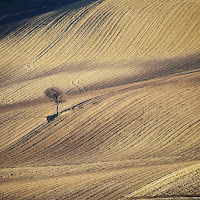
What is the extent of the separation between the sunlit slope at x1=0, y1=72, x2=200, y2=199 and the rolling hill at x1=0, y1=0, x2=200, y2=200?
3.5 inches

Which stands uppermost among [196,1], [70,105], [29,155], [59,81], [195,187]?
[196,1]

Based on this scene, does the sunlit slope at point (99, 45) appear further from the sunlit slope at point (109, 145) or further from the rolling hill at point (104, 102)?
the sunlit slope at point (109, 145)

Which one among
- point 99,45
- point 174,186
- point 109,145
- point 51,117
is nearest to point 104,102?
point 51,117

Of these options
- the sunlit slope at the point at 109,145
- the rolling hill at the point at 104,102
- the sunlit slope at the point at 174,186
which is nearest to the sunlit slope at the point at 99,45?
the rolling hill at the point at 104,102

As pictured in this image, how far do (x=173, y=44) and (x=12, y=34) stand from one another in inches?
1105

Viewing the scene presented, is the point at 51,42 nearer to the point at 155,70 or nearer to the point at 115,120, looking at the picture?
the point at 155,70

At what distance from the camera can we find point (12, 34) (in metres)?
54.2

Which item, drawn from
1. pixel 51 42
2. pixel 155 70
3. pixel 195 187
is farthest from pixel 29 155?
pixel 51 42

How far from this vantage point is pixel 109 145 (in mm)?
26406

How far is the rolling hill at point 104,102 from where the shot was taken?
62.9 feet

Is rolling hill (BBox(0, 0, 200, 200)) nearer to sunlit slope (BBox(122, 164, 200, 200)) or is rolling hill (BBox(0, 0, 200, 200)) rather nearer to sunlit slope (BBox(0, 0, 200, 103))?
sunlit slope (BBox(122, 164, 200, 200))

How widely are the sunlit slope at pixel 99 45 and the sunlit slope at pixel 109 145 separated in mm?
6604

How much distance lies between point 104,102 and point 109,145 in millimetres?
7287

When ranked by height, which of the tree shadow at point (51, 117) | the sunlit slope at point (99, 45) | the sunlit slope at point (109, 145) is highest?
the sunlit slope at point (99, 45)
